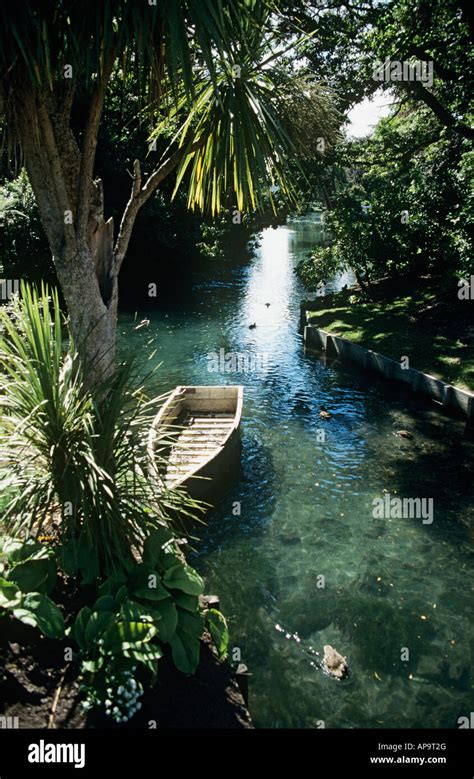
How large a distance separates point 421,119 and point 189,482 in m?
19.7

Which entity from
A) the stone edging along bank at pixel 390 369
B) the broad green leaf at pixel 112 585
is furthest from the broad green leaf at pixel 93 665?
the stone edging along bank at pixel 390 369

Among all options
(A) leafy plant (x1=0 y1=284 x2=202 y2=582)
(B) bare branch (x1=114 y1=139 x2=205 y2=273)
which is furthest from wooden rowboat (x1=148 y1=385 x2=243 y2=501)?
(A) leafy plant (x1=0 y1=284 x2=202 y2=582)

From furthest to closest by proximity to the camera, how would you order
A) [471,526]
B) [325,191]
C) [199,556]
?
[325,191], [471,526], [199,556]

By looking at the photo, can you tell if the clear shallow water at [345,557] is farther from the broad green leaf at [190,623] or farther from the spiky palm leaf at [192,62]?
the spiky palm leaf at [192,62]

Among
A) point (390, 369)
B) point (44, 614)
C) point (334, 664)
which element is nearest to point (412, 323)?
point (390, 369)

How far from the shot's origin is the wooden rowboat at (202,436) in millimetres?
8422

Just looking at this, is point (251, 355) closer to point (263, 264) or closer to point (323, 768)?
point (323, 768)

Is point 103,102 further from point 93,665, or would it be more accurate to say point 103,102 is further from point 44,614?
point 93,665

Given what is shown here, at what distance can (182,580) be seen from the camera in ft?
14.4

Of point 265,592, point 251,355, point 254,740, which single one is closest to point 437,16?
point 251,355

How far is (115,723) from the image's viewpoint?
11.8 ft

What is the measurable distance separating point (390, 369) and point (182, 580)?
12.3m

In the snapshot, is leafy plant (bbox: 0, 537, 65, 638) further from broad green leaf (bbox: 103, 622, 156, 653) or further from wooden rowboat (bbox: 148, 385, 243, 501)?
wooden rowboat (bbox: 148, 385, 243, 501)

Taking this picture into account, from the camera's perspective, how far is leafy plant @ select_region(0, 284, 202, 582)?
13.7 feet
